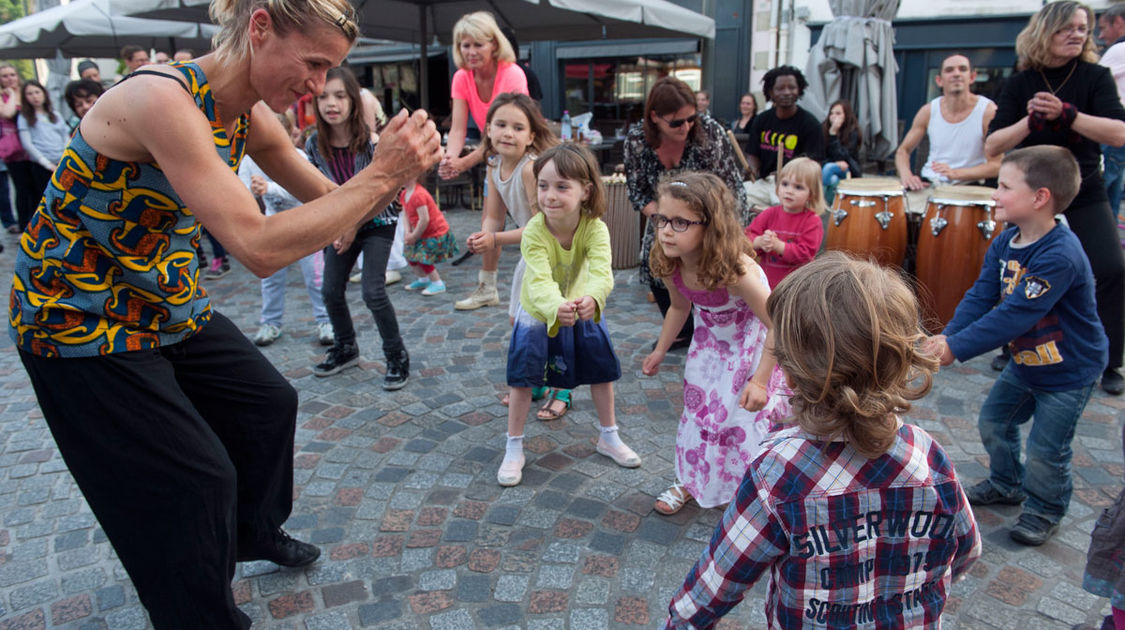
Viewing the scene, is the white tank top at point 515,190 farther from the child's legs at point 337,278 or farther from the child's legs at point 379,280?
the child's legs at point 337,278

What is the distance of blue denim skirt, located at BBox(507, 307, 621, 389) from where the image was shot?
329cm

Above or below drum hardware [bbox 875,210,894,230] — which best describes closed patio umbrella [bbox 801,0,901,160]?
above

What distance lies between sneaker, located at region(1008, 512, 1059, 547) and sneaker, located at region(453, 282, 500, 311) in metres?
4.16

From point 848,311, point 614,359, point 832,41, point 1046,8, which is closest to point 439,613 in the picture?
point 614,359

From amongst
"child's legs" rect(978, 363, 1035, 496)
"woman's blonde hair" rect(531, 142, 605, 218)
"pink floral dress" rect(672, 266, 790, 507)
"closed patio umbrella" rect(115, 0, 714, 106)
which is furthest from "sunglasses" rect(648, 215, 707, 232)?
"closed patio umbrella" rect(115, 0, 714, 106)

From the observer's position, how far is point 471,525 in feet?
9.76


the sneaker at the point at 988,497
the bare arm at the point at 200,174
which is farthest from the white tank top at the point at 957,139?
the bare arm at the point at 200,174

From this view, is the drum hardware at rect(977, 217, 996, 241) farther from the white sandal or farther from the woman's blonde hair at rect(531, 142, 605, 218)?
the white sandal

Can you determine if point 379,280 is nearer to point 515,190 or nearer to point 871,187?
point 515,190

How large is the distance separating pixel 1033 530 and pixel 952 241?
8.56ft

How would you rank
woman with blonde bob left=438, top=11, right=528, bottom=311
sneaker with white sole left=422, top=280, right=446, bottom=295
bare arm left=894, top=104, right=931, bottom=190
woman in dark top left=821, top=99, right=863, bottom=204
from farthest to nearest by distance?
woman in dark top left=821, top=99, right=863, bottom=204
sneaker with white sole left=422, top=280, right=446, bottom=295
bare arm left=894, top=104, right=931, bottom=190
woman with blonde bob left=438, top=11, right=528, bottom=311

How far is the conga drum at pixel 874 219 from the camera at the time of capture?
512cm

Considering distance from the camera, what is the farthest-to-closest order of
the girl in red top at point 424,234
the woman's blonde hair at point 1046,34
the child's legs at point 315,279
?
the girl in red top at point 424,234 < the child's legs at point 315,279 < the woman's blonde hair at point 1046,34

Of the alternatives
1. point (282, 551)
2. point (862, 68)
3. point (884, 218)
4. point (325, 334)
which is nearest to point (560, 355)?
point (282, 551)
